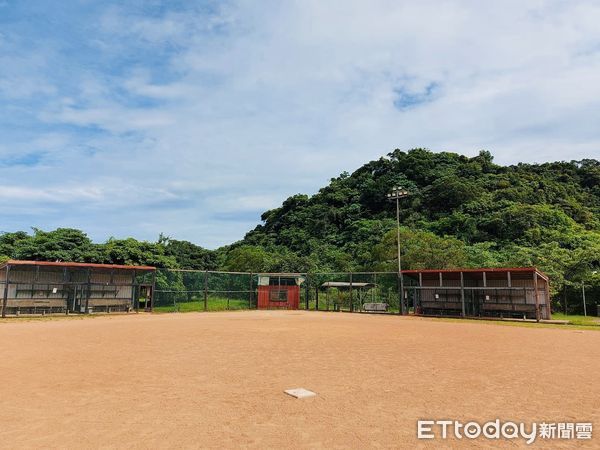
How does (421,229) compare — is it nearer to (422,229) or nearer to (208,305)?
(422,229)

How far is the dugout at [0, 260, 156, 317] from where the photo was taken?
75.2ft

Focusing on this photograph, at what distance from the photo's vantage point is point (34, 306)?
2348 cm

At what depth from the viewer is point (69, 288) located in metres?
24.9

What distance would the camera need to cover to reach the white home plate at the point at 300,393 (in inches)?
253

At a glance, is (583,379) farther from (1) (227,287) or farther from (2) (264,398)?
(1) (227,287)

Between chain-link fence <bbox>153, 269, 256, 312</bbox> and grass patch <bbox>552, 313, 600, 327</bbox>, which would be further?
chain-link fence <bbox>153, 269, 256, 312</bbox>

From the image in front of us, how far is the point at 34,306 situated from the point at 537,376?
969 inches

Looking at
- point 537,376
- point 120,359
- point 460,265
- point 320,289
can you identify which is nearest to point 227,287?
point 320,289

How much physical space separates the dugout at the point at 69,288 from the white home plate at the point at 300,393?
20954mm

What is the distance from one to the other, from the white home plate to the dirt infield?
138 millimetres

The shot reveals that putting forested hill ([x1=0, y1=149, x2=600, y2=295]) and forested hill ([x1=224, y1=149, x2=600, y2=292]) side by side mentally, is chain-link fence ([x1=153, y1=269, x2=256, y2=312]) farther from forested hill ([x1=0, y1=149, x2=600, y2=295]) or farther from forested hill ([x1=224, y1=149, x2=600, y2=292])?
forested hill ([x1=224, y1=149, x2=600, y2=292])

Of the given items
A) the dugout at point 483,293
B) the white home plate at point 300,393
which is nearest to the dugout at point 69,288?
the dugout at point 483,293

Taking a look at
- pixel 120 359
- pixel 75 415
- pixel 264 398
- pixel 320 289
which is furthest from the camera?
pixel 320 289

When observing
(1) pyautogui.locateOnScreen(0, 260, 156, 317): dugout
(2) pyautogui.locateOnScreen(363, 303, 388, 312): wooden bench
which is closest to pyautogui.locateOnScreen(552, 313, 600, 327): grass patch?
(2) pyautogui.locateOnScreen(363, 303, 388, 312): wooden bench
